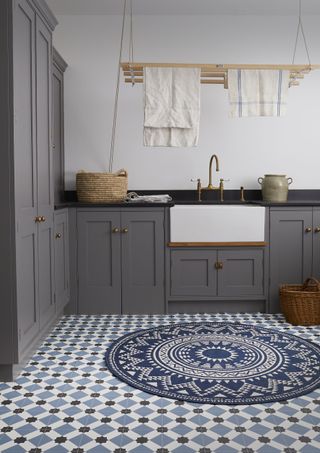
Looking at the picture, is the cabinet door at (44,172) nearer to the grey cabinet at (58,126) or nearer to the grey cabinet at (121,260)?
the grey cabinet at (121,260)

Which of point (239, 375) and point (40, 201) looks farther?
point (40, 201)

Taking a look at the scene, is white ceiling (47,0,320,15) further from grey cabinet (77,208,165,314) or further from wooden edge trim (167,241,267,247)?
wooden edge trim (167,241,267,247)

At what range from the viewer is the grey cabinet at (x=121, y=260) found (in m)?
4.32

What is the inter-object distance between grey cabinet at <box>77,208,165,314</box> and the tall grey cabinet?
0.77m

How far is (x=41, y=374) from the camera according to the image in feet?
9.87

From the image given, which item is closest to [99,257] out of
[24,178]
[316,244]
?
[24,178]

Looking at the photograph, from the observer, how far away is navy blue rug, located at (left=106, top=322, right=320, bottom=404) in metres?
2.76

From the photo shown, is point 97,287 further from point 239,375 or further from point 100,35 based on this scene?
point 100,35

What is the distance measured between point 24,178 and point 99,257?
152cm

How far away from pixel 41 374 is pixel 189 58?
3117 millimetres

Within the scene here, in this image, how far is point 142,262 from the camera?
14.3 feet

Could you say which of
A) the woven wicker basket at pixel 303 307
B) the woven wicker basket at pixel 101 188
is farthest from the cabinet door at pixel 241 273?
the woven wicker basket at pixel 101 188

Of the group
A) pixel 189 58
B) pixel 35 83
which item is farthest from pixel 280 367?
pixel 189 58

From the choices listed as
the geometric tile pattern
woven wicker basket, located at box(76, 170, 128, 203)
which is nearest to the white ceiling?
woven wicker basket, located at box(76, 170, 128, 203)
